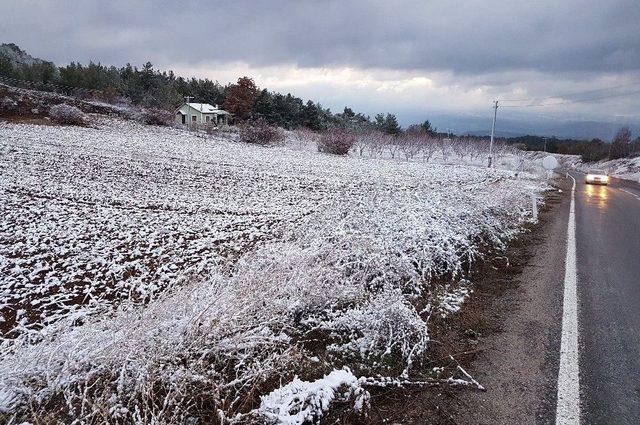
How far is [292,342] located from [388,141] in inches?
2194

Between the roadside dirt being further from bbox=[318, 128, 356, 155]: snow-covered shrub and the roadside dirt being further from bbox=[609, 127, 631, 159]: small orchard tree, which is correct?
bbox=[609, 127, 631, 159]: small orchard tree

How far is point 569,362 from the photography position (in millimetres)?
3998

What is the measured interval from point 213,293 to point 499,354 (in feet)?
11.6

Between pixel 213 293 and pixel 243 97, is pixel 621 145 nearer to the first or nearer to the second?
pixel 243 97

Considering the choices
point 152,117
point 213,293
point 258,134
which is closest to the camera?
point 213,293

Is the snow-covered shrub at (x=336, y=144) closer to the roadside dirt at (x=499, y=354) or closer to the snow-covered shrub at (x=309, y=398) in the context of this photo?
the roadside dirt at (x=499, y=354)

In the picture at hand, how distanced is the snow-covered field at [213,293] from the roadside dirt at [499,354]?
26 centimetres

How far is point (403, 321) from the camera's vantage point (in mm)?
4418

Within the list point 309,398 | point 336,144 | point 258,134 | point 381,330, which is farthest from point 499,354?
point 258,134

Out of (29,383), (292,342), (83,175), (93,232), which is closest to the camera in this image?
(29,383)

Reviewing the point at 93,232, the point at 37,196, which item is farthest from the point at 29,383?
the point at 37,196

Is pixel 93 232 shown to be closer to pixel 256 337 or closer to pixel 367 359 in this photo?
pixel 256 337

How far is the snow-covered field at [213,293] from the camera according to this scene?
328 centimetres

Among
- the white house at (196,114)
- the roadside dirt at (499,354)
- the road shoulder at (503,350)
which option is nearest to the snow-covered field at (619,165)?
the road shoulder at (503,350)
